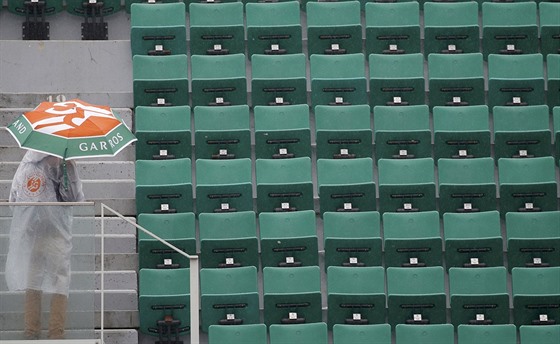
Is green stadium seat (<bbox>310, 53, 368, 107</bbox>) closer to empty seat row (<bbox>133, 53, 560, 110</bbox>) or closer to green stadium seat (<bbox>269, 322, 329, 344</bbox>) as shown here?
empty seat row (<bbox>133, 53, 560, 110</bbox>)

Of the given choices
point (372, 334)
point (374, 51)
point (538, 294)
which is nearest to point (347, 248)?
point (372, 334)

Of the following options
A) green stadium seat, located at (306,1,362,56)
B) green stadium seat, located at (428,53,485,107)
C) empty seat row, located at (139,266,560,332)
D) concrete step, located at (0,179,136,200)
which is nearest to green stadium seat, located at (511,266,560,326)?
empty seat row, located at (139,266,560,332)

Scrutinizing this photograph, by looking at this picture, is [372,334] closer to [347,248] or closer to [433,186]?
[347,248]

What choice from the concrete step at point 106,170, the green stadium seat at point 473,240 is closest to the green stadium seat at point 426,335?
the green stadium seat at point 473,240

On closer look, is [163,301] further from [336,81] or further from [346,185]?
[336,81]

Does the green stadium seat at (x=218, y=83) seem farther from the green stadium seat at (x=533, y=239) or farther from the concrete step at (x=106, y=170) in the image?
the green stadium seat at (x=533, y=239)

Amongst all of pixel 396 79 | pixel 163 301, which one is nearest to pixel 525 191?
pixel 396 79

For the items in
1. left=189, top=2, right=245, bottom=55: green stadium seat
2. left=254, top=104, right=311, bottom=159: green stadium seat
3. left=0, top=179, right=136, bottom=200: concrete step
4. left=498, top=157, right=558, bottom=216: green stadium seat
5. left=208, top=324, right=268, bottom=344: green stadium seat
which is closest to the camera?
left=208, top=324, right=268, bottom=344: green stadium seat
